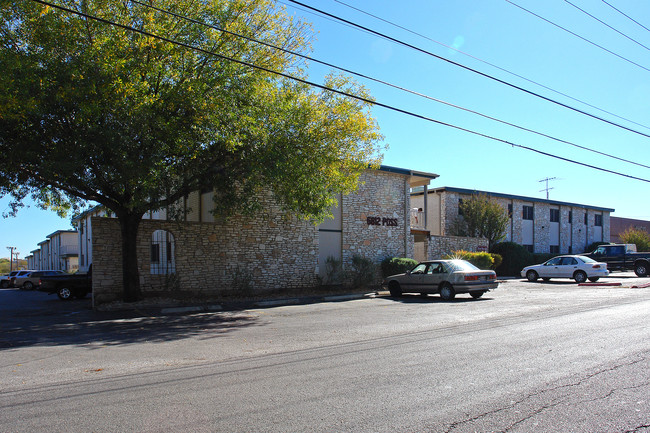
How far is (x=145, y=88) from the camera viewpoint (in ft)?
44.5

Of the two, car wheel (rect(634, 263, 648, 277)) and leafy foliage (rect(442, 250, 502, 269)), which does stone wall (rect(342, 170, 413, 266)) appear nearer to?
leafy foliage (rect(442, 250, 502, 269))

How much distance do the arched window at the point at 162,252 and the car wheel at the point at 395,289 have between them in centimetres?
901

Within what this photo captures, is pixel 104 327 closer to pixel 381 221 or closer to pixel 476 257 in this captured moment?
pixel 381 221

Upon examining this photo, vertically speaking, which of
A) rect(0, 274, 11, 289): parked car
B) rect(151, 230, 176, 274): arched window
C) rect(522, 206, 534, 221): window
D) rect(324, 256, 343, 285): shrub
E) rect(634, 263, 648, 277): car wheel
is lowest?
rect(0, 274, 11, 289): parked car

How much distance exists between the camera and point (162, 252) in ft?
63.1

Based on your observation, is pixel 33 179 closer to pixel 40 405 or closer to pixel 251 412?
pixel 40 405

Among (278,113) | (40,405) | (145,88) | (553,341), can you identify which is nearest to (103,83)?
(145,88)

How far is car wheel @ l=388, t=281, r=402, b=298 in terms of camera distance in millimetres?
19719

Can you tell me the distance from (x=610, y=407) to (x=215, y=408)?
13.6 feet

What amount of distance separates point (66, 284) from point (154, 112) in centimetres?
1249

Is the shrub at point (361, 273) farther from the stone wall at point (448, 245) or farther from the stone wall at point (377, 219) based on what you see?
the stone wall at point (448, 245)

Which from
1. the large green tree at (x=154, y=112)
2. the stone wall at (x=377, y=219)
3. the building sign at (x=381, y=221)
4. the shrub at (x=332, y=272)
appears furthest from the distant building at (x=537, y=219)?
the large green tree at (x=154, y=112)

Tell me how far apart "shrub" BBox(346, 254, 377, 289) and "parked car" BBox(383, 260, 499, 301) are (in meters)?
4.62

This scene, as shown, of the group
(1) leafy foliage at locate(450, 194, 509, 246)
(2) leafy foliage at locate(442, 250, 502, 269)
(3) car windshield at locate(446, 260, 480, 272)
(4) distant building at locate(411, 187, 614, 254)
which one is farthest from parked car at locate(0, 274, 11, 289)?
(3) car windshield at locate(446, 260, 480, 272)
